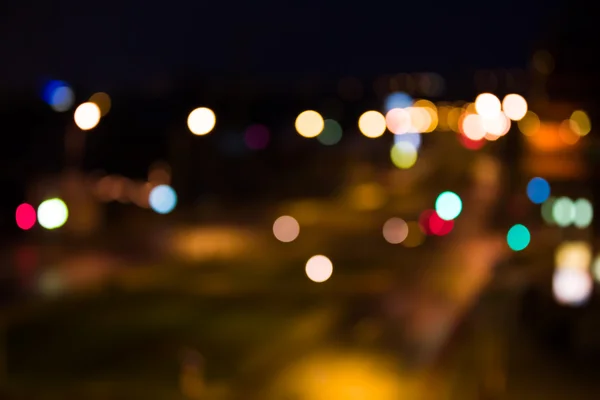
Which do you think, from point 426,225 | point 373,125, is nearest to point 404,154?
point 373,125

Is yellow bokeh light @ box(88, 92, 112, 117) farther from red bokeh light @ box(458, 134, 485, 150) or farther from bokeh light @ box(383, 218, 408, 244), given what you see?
red bokeh light @ box(458, 134, 485, 150)

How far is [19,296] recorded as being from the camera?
69.7 ft

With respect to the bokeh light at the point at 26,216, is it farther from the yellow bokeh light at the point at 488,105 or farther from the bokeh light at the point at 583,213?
the bokeh light at the point at 583,213

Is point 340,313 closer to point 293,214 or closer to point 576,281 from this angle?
point 576,281

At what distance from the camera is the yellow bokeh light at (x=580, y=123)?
9.87 metres

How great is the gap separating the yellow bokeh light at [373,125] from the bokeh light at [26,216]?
35630mm

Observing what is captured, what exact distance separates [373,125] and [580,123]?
53.6m

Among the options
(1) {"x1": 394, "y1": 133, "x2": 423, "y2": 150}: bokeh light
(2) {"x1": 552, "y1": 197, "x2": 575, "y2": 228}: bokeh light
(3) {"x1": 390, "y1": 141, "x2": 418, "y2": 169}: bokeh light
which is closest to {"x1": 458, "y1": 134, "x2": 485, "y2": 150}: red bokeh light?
(2) {"x1": 552, "y1": 197, "x2": 575, "y2": 228}: bokeh light

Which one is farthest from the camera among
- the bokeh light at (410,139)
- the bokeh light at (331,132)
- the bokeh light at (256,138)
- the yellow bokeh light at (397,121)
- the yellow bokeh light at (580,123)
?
the bokeh light at (331,132)

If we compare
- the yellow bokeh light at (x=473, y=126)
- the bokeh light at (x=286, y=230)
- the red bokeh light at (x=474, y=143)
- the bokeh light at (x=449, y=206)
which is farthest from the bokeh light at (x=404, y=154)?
the yellow bokeh light at (x=473, y=126)

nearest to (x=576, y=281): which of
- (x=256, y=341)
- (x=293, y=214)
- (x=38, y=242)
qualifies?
(x=256, y=341)

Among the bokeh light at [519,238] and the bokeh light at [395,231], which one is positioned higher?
the bokeh light at [395,231]

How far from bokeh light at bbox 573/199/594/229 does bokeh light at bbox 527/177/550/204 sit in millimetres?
2115

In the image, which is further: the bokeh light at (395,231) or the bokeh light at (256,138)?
the bokeh light at (256,138)
